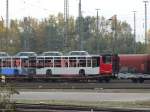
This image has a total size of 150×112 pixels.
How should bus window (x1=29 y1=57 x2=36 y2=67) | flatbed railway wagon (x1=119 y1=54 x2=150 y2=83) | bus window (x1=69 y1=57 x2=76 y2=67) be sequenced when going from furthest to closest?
flatbed railway wagon (x1=119 y1=54 x2=150 y2=83) → bus window (x1=29 y1=57 x2=36 y2=67) → bus window (x1=69 y1=57 x2=76 y2=67)

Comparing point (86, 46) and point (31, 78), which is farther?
point (86, 46)

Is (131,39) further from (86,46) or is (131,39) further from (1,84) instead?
(1,84)

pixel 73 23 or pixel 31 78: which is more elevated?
pixel 73 23

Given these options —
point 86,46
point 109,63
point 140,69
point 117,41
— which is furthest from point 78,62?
point 117,41

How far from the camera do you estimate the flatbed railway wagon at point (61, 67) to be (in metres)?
57.5

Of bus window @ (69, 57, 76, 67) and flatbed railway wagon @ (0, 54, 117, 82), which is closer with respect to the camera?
flatbed railway wagon @ (0, 54, 117, 82)

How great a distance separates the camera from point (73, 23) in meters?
122

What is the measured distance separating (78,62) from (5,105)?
38.9m

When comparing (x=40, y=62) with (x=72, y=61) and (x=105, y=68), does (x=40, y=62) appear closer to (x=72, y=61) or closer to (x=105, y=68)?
(x=72, y=61)

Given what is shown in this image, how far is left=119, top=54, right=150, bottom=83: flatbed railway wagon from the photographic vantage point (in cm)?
6054

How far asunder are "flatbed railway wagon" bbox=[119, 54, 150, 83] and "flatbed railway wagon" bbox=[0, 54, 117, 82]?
2.48 m

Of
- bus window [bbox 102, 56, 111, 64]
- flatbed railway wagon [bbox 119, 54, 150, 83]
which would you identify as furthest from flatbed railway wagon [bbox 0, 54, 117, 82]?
flatbed railway wagon [bbox 119, 54, 150, 83]

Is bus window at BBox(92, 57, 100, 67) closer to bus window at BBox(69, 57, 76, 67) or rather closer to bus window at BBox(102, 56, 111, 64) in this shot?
bus window at BBox(102, 56, 111, 64)

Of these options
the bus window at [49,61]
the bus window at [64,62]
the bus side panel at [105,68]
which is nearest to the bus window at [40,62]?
the bus window at [49,61]
